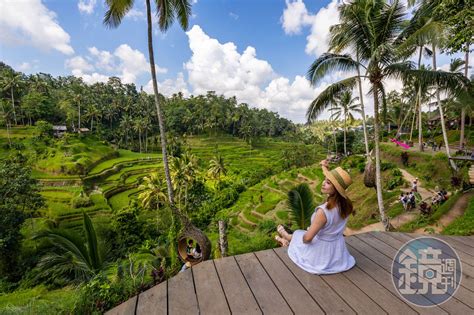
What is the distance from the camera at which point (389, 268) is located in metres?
2.33

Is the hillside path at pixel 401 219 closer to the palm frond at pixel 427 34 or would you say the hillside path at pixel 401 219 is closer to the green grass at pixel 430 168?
the green grass at pixel 430 168

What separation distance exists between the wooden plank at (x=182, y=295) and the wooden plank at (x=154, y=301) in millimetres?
39

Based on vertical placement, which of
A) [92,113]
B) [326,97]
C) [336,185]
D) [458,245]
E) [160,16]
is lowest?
[458,245]

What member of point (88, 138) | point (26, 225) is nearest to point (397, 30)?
point (26, 225)

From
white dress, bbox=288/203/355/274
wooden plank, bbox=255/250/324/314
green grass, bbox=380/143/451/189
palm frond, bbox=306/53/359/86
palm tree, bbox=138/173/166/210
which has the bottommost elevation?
palm tree, bbox=138/173/166/210

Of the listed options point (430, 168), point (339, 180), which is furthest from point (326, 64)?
point (430, 168)

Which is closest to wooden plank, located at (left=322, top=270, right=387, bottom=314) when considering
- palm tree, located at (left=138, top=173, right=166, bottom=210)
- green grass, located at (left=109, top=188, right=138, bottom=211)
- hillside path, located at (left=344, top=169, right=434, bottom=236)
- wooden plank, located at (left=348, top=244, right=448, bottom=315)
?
wooden plank, located at (left=348, top=244, right=448, bottom=315)

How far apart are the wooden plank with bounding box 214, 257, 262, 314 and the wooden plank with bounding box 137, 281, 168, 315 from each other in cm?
48

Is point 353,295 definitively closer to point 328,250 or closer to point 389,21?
→ point 328,250

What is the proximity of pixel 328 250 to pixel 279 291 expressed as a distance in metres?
0.59

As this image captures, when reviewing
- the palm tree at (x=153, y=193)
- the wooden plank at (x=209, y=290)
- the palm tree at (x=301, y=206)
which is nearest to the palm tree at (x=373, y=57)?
the palm tree at (x=301, y=206)

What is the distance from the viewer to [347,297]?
1.89 meters

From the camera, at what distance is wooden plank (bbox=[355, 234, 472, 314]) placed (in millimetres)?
1770

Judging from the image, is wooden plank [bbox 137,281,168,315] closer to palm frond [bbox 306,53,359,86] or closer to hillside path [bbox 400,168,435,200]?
palm frond [bbox 306,53,359,86]
